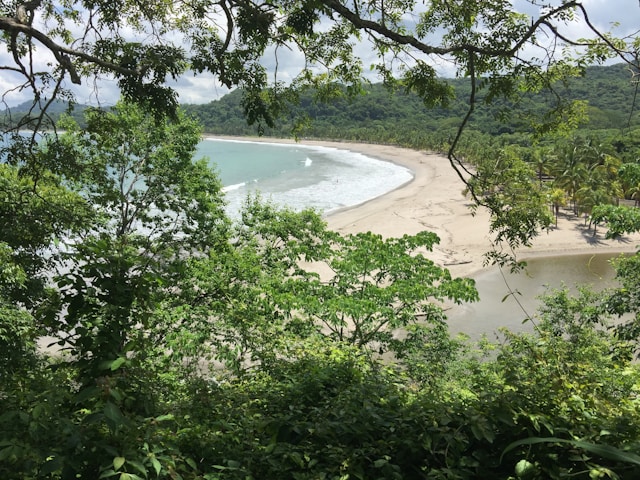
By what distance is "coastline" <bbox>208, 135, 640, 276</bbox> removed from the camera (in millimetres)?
26578

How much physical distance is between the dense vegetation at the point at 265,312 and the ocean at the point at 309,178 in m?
18.6

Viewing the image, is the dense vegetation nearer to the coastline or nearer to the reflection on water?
the reflection on water

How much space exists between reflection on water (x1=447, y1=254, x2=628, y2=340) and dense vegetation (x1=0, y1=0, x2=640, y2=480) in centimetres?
592

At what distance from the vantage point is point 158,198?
11.9m

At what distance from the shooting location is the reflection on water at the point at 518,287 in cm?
1734

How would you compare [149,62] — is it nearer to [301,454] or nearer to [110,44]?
[110,44]

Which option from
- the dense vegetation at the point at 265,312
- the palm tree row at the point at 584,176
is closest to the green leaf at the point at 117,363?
the dense vegetation at the point at 265,312

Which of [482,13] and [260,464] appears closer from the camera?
[260,464]

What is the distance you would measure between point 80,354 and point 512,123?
525cm

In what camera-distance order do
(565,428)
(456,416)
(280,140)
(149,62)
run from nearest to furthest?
(565,428) < (456,416) < (149,62) < (280,140)

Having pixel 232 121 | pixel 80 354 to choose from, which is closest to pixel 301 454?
pixel 80 354

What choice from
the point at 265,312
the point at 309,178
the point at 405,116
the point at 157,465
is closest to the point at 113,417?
the point at 157,465

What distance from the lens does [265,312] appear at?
8.76 metres

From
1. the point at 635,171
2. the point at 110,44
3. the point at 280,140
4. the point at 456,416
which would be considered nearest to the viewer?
the point at 456,416
